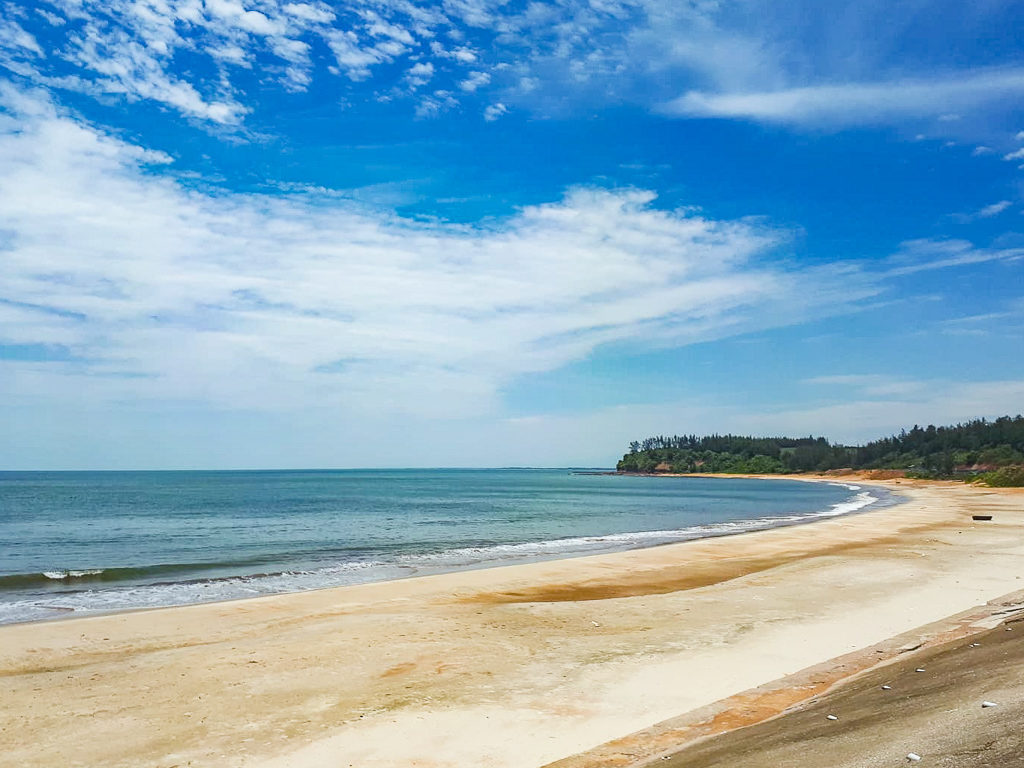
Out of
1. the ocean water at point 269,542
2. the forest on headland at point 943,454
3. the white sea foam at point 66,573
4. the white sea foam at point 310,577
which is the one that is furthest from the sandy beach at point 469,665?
the forest on headland at point 943,454

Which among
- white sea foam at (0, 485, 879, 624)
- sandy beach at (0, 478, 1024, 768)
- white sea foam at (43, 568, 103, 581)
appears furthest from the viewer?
white sea foam at (43, 568, 103, 581)

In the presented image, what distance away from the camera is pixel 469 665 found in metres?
12.1

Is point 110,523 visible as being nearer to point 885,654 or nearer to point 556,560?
point 556,560

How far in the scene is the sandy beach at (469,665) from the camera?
866cm

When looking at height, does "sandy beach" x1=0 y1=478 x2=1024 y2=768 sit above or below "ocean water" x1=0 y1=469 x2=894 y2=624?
above

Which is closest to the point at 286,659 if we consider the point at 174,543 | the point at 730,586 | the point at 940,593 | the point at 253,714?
the point at 253,714

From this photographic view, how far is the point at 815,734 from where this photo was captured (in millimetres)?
6305

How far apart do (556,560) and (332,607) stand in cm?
1273

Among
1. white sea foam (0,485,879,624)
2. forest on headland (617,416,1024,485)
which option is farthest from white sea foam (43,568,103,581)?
forest on headland (617,416,1024,485)

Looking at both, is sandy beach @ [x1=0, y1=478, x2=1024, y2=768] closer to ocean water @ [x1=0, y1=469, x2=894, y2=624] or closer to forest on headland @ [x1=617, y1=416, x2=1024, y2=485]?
ocean water @ [x1=0, y1=469, x2=894, y2=624]

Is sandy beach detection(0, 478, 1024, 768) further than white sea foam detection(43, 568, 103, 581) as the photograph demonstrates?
No

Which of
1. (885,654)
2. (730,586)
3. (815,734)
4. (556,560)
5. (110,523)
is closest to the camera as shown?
(815,734)

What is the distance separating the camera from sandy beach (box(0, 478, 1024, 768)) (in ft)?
28.4

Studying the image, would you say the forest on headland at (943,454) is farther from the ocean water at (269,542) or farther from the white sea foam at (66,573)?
the white sea foam at (66,573)
